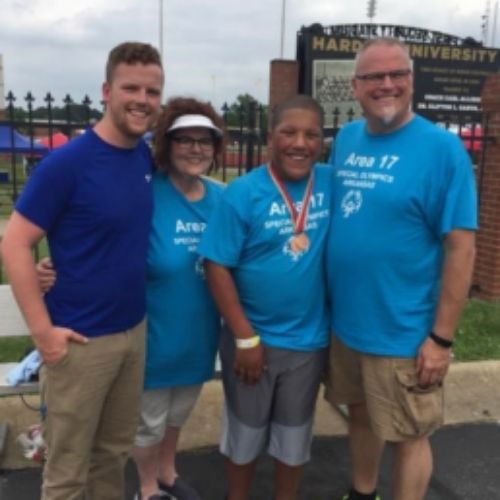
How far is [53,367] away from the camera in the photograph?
Answer: 2148 mm

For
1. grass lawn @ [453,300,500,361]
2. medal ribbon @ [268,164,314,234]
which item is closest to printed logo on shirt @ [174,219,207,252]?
medal ribbon @ [268,164,314,234]

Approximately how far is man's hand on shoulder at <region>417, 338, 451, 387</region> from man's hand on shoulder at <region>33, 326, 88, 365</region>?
1282 millimetres

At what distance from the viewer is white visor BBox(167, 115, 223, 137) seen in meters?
2.41

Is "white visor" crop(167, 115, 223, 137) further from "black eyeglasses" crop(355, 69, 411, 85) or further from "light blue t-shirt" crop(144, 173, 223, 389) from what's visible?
"black eyeglasses" crop(355, 69, 411, 85)

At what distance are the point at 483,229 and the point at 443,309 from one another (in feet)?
13.8

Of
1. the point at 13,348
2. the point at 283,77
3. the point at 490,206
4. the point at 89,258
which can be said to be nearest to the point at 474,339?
the point at 490,206

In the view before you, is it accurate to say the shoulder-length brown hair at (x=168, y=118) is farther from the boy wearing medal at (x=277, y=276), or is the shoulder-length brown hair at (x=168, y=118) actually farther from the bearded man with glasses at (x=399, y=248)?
the bearded man with glasses at (x=399, y=248)

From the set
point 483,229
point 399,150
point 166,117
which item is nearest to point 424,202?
point 399,150

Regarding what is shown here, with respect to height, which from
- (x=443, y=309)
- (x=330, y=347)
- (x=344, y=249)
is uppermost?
(x=344, y=249)

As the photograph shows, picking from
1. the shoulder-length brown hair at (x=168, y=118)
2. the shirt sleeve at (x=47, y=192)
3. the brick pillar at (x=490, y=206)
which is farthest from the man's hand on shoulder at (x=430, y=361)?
the brick pillar at (x=490, y=206)

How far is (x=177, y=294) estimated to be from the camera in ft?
8.09

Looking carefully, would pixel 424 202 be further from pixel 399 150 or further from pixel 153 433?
pixel 153 433

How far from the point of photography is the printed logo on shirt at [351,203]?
2352mm

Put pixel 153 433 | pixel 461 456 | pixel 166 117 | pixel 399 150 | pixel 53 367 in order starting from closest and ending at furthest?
pixel 53 367 < pixel 399 150 < pixel 166 117 < pixel 153 433 < pixel 461 456
